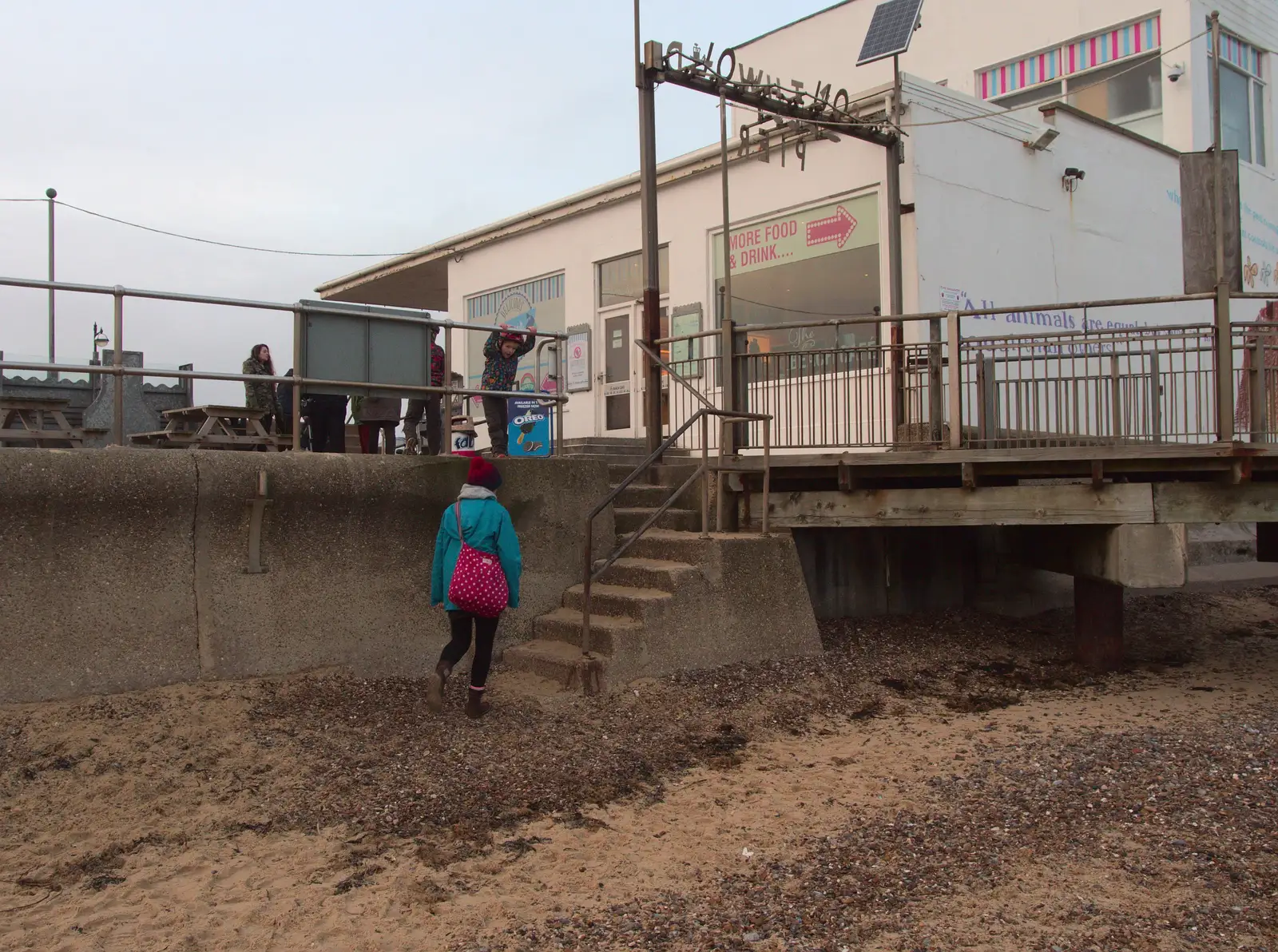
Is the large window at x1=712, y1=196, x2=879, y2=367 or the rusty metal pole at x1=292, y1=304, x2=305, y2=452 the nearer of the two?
the rusty metal pole at x1=292, y1=304, x2=305, y2=452

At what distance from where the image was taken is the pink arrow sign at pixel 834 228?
37.4 ft

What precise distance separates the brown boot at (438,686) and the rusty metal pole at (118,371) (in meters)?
2.43

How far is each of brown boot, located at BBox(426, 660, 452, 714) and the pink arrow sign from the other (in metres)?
7.00

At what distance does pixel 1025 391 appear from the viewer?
8.84 metres

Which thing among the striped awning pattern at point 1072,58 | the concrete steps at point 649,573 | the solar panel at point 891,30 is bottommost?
the concrete steps at point 649,573

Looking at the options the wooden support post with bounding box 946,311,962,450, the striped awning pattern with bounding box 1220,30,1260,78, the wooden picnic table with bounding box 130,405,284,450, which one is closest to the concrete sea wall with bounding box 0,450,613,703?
the wooden picnic table with bounding box 130,405,284,450

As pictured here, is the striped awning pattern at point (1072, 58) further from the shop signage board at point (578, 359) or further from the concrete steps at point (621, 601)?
the concrete steps at point (621, 601)

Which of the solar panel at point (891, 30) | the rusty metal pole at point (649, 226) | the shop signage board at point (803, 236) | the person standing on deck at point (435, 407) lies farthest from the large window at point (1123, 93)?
the person standing on deck at point (435, 407)

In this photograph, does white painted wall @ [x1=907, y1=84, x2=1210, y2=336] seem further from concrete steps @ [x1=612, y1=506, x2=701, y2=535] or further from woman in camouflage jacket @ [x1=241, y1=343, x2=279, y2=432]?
woman in camouflage jacket @ [x1=241, y1=343, x2=279, y2=432]

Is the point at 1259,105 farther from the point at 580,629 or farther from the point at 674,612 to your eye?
the point at 580,629

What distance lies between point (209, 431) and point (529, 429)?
564 cm

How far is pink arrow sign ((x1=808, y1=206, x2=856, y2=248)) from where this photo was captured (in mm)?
11406

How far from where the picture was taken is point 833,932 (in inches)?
163

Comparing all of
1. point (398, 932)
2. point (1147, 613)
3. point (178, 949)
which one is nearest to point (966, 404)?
point (1147, 613)
